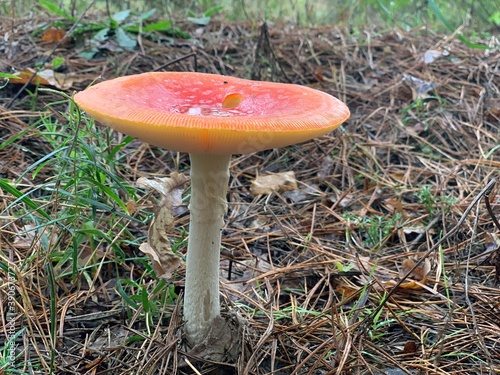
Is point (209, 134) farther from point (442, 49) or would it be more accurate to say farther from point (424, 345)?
point (442, 49)

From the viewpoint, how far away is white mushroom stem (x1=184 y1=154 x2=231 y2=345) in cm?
172

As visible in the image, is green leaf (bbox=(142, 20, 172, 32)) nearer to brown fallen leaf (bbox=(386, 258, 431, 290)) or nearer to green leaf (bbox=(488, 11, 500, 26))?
brown fallen leaf (bbox=(386, 258, 431, 290))

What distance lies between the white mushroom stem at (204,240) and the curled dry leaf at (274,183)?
1264mm

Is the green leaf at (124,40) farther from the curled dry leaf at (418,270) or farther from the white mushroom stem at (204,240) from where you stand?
A: the curled dry leaf at (418,270)

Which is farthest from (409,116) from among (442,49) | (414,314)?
(414,314)

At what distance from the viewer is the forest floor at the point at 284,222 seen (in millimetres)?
1888

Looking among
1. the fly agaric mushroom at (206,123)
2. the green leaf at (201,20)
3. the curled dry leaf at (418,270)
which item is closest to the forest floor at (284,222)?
the curled dry leaf at (418,270)

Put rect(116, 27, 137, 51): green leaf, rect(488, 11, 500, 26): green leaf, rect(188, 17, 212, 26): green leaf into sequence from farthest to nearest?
rect(488, 11, 500, 26): green leaf < rect(188, 17, 212, 26): green leaf < rect(116, 27, 137, 51): green leaf

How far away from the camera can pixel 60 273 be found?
221cm

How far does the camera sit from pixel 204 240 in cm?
182

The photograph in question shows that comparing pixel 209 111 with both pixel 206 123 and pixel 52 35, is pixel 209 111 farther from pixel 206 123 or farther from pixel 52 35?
pixel 52 35

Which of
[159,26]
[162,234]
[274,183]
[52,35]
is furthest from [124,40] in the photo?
[162,234]

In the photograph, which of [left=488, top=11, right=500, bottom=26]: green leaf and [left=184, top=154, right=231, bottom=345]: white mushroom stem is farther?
[left=488, top=11, right=500, bottom=26]: green leaf

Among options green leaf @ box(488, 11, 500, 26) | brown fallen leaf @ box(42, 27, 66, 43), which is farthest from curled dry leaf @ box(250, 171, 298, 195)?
green leaf @ box(488, 11, 500, 26)
